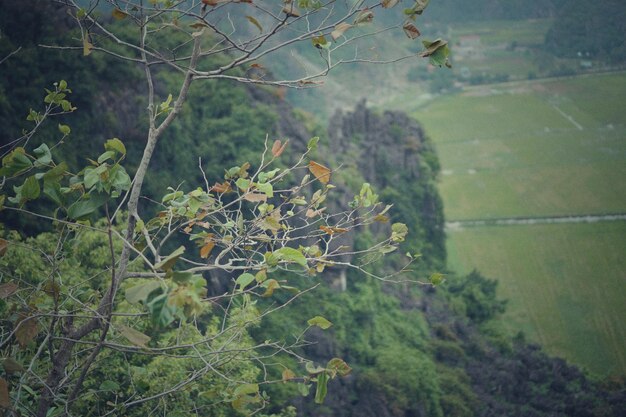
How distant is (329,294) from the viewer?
55.6ft

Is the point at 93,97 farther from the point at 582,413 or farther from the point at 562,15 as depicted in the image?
the point at 562,15

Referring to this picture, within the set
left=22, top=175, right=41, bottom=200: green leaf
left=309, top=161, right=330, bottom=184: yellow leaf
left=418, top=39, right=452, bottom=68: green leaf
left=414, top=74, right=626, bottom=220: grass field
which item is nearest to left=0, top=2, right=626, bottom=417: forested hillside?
left=414, top=74, right=626, bottom=220: grass field

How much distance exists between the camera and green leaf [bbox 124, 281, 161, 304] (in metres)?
2.62

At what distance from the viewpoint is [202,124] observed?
1800cm

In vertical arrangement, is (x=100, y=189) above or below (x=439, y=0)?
above

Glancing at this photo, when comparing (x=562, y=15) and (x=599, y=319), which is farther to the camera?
(x=562, y=15)

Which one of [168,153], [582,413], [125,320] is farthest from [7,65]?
[582,413]

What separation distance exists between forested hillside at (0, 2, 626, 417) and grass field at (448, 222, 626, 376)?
0.70 meters

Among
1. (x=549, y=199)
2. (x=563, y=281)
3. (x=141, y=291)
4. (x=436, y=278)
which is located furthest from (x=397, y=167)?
(x=141, y=291)

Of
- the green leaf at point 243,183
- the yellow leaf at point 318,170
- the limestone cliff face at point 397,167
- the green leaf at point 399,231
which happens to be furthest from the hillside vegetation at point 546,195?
the green leaf at point 243,183

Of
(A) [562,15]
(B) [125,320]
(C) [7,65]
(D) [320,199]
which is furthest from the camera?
(A) [562,15]

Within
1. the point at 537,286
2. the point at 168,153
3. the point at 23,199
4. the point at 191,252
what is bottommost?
the point at 537,286

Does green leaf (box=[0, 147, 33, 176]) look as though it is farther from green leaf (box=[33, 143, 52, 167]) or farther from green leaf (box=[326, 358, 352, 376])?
green leaf (box=[326, 358, 352, 376])

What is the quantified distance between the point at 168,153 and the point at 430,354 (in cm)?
861
